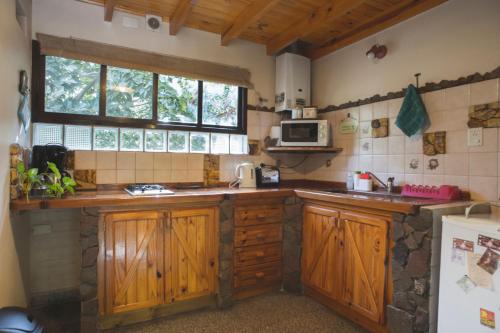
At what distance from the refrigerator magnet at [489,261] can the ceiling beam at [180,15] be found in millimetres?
2461

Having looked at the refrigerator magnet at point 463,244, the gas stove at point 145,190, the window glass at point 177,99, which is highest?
the window glass at point 177,99

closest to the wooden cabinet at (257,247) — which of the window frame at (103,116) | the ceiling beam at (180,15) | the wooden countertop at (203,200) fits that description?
the wooden countertop at (203,200)

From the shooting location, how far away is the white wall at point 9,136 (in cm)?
154

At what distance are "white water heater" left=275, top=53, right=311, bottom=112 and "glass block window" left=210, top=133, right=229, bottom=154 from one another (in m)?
0.67

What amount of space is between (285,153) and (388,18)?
157cm

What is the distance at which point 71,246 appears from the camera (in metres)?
2.32

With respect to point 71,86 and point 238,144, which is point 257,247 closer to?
point 238,144

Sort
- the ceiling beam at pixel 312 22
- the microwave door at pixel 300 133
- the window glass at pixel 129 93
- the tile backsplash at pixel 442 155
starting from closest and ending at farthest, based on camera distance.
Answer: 1. the tile backsplash at pixel 442 155
2. the ceiling beam at pixel 312 22
3. the window glass at pixel 129 93
4. the microwave door at pixel 300 133

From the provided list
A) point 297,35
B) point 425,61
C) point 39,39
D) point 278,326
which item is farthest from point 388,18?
point 39,39

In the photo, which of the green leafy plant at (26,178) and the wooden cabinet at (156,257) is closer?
the green leafy plant at (26,178)

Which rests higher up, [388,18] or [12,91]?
[388,18]

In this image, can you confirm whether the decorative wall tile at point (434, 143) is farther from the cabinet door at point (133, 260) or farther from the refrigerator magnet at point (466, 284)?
the cabinet door at point (133, 260)

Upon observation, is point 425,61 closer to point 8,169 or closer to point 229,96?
point 229,96

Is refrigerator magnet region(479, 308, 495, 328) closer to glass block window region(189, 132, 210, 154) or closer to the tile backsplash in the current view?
the tile backsplash
